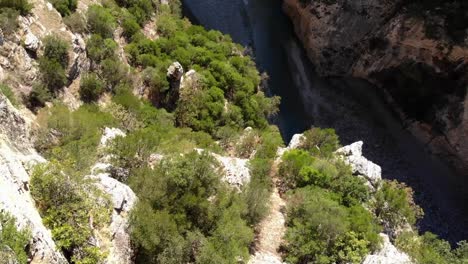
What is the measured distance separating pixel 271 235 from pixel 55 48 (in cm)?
1332

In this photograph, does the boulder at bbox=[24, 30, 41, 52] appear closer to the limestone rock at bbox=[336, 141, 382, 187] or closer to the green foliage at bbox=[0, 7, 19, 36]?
the green foliage at bbox=[0, 7, 19, 36]

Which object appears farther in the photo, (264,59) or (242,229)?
(264,59)

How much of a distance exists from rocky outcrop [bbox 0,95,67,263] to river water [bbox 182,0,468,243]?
2250cm

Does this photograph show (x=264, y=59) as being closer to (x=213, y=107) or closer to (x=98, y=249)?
(x=213, y=107)

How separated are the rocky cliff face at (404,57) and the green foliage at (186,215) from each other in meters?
20.2

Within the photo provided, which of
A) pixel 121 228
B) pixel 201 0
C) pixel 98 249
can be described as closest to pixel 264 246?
pixel 121 228

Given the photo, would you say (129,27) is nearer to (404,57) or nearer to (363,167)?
(363,167)

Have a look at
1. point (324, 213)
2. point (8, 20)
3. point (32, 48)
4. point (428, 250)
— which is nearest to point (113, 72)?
point (32, 48)

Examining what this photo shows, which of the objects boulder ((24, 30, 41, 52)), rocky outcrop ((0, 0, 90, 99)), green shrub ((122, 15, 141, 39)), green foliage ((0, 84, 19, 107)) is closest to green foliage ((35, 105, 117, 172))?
green foliage ((0, 84, 19, 107))

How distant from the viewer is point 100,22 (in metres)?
25.5

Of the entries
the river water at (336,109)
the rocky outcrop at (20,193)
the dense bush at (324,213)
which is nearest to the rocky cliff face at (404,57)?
the river water at (336,109)

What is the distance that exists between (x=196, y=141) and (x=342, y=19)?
16562 mm

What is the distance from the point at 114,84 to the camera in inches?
986

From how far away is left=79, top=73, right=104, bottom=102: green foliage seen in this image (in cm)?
2322
